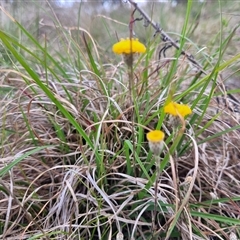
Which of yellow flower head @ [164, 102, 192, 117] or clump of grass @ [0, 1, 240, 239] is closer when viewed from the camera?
yellow flower head @ [164, 102, 192, 117]

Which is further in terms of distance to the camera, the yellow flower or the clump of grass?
the clump of grass

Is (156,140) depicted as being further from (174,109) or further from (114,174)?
(114,174)

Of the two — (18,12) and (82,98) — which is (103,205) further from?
(18,12)

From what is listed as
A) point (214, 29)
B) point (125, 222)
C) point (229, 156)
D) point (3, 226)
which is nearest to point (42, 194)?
point (3, 226)

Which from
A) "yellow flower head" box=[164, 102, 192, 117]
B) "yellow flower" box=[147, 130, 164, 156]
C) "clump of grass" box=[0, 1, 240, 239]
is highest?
"yellow flower head" box=[164, 102, 192, 117]

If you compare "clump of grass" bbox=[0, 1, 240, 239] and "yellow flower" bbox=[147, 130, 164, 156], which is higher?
"yellow flower" bbox=[147, 130, 164, 156]

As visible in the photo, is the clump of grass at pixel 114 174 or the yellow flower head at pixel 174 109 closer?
the yellow flower head at pixel 174 109

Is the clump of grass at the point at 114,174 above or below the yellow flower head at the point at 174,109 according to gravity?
below

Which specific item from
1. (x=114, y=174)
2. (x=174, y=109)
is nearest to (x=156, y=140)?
(x=174, y=109)

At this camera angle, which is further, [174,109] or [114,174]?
[114,174]

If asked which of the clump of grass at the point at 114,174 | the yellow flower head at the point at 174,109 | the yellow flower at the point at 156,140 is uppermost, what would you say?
the yellow flower head at the point at 174,109

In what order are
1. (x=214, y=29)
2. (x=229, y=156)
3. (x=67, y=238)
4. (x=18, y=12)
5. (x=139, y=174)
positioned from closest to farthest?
1. (x=67, y=238)
2. (x=139, y=174)
3. (x=229, y=156)
4. (x=18, y=12)
5. (x=214, y=29)
